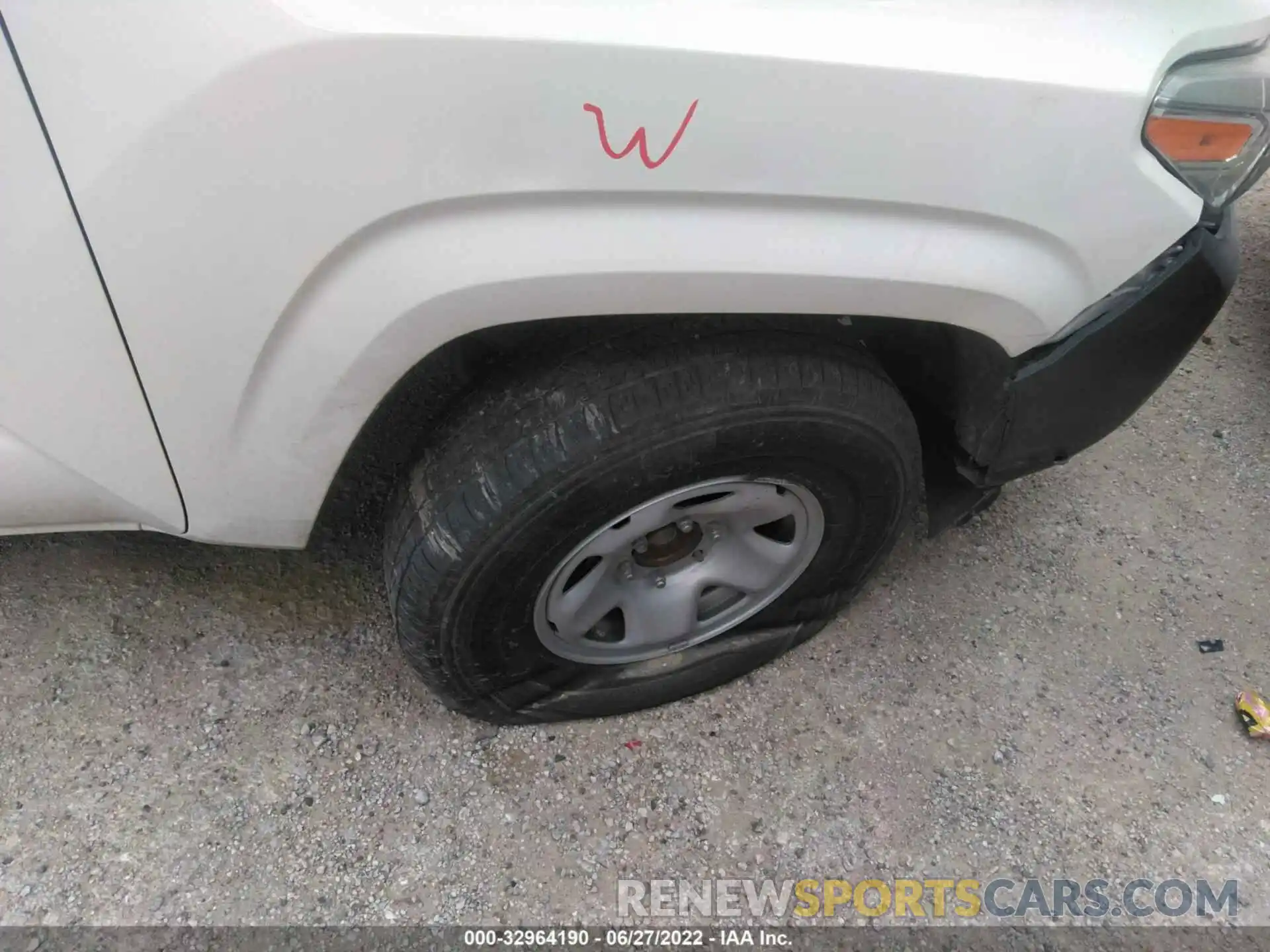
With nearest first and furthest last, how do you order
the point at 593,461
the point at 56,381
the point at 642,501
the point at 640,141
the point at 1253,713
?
the point at 640,141, the point at 56,381, the point at 593,461, the point at 642,501, the point at 1253,713

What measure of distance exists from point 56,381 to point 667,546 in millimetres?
1064

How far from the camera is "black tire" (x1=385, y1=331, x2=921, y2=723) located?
1.37 metres

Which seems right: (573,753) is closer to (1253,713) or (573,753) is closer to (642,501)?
(642,501)

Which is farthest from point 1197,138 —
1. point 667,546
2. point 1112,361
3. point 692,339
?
point 667,546

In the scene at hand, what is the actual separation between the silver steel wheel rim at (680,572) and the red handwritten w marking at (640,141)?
607 mm

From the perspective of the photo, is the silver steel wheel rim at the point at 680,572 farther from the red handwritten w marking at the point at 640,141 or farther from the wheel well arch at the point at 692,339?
the red handwritten w marking at the point at 640,141

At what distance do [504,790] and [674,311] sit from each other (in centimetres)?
107

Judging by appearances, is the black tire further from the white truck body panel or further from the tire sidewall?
the white truck body panel

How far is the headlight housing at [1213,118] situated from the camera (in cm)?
119

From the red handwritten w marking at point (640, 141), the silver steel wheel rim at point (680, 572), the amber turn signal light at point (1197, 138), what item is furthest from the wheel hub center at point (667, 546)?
the amber turn signal light at point (1197, 138)

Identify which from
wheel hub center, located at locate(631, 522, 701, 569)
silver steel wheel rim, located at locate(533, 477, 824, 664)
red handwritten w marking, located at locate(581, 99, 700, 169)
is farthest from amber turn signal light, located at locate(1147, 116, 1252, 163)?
wheel hub center, located at locate(631, 522, 701, 569)

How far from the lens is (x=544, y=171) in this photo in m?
1.07

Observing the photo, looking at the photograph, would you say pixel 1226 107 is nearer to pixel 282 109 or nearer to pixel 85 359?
pixel 282 109

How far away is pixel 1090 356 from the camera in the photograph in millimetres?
1441
